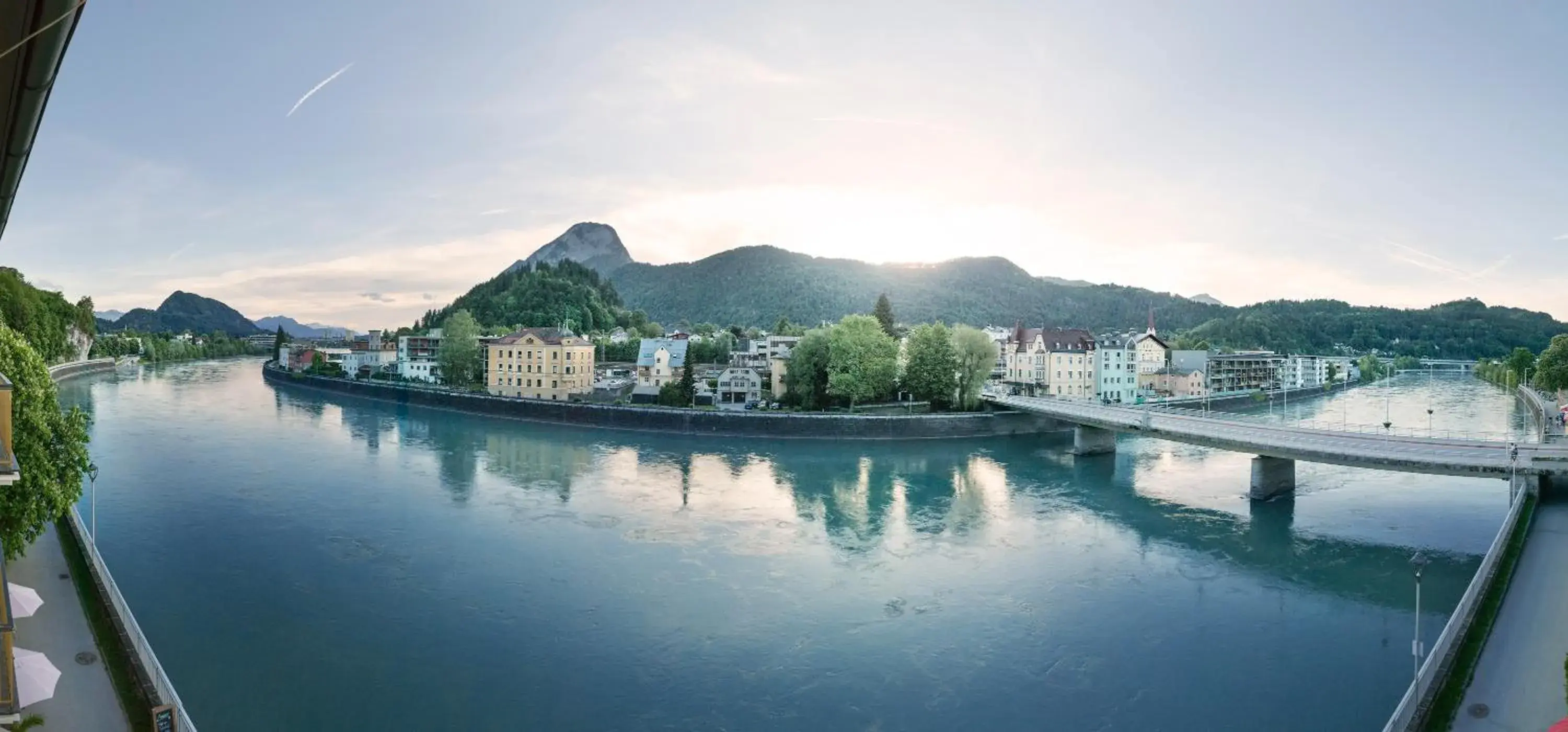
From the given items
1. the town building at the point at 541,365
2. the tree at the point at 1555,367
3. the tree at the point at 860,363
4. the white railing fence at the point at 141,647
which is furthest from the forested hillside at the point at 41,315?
the tree at the point at 1555,367

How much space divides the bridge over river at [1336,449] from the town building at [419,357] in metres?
45.1

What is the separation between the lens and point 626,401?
142 feet

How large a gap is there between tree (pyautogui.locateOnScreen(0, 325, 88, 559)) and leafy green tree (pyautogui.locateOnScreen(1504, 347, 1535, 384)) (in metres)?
72.3

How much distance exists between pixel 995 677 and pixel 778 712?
3056 millimetres

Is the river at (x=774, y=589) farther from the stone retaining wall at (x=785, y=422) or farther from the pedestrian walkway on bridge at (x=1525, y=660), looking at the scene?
the stone retaining wall at (x=785, y=422)

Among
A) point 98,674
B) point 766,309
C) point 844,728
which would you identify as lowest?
point 844,728

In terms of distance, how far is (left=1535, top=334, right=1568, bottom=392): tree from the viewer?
134 ft

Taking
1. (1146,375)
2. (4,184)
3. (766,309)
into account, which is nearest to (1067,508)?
(4,184)

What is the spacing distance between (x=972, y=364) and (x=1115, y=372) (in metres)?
13.5

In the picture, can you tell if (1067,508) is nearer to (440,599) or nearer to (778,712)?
(778,712)

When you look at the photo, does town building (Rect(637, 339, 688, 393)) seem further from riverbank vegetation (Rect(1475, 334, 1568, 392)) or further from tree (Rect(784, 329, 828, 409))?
riverbank vegetation (Rect(1475, 334, 1568, 392))

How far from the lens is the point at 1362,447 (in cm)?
2042

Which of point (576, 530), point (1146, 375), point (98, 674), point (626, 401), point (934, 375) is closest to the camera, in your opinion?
point (98, 674)

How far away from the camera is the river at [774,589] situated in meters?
10.5
